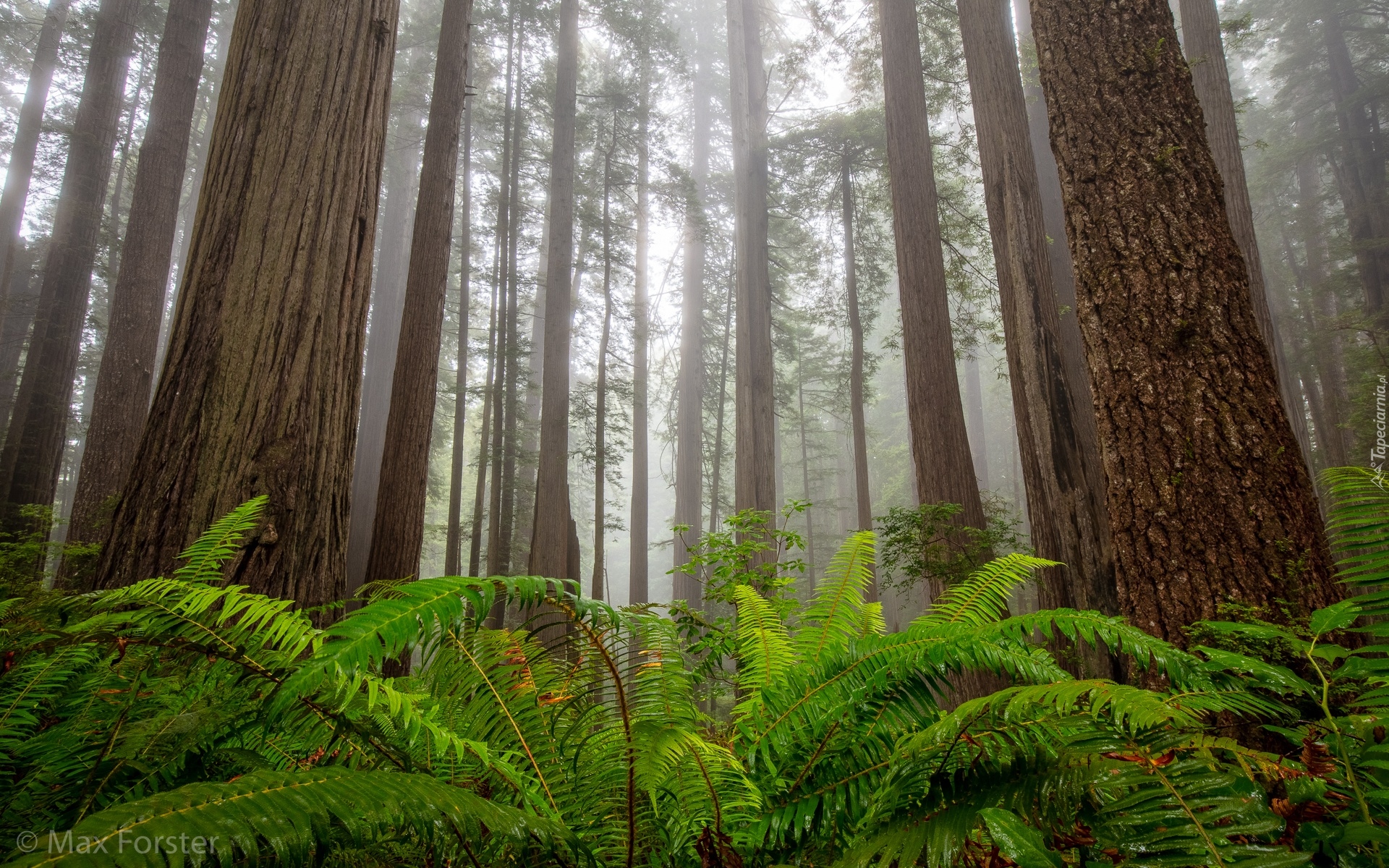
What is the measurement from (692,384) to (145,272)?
14.8 metres

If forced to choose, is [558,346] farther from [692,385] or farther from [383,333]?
[692,385]

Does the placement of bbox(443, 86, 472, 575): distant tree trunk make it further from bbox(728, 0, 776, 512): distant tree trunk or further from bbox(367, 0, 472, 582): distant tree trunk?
bbox(728, 0, 776, 512): distant tree trunk

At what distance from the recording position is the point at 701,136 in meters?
28.5

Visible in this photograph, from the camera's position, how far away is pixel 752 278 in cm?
1311

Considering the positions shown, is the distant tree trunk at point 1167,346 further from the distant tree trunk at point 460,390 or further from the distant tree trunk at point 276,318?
the distant tree trunk at point 460,390

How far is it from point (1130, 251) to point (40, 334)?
14.3 metres

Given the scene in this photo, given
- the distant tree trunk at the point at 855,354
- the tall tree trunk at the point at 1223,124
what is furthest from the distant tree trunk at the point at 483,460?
the tall tree trunk at the point at 1223,124

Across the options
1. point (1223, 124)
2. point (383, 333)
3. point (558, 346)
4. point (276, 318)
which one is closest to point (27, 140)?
point (383, 333)

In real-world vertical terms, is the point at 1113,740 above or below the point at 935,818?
above

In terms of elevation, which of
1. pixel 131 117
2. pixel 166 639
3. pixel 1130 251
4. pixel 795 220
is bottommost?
pixel 166 639

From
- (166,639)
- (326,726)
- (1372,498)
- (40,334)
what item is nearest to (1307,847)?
(1372,498)

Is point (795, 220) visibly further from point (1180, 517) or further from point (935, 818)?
point (935, 818)

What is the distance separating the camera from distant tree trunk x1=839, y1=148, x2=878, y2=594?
1440cm

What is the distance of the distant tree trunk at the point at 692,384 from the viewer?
1752 cm
